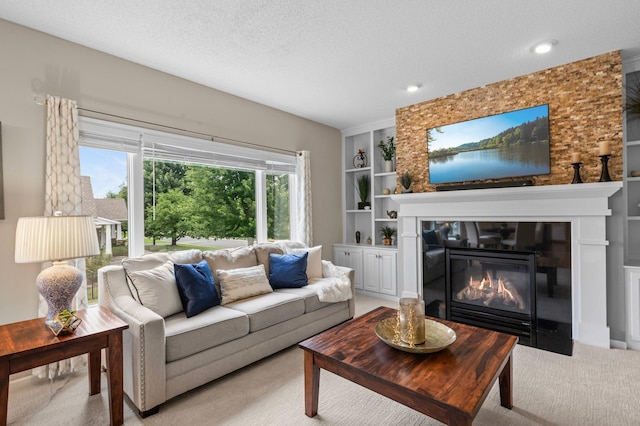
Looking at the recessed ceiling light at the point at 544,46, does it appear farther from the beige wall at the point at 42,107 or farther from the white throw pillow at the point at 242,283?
the white throw pillow at the point at 242,283

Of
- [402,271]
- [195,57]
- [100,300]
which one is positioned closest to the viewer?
[100,300]

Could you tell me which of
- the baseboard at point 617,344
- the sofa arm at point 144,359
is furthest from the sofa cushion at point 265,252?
the baseboard at point 617,344

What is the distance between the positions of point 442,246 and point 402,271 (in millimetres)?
700

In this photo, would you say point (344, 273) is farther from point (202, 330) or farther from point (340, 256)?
point (202, 330)

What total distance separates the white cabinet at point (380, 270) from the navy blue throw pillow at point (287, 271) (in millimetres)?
1434

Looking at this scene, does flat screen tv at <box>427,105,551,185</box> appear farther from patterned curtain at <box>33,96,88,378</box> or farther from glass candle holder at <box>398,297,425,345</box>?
patterned curtain at <box>33,96,88,378</box>

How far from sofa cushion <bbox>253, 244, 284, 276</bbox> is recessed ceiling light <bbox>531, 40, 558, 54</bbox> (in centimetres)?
317

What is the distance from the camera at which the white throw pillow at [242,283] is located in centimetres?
286

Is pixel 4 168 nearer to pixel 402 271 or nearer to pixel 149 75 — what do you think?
pixel 149 75

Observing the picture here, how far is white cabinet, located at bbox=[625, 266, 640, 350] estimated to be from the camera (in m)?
2.76

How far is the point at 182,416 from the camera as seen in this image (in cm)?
198

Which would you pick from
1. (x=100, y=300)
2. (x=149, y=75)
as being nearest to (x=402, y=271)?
(x=100, y=300)

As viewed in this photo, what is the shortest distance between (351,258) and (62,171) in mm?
3635

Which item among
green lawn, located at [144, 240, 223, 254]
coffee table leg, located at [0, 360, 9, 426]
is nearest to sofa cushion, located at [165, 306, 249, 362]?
coffee table leg, located at [0, 360, 9, 426]
